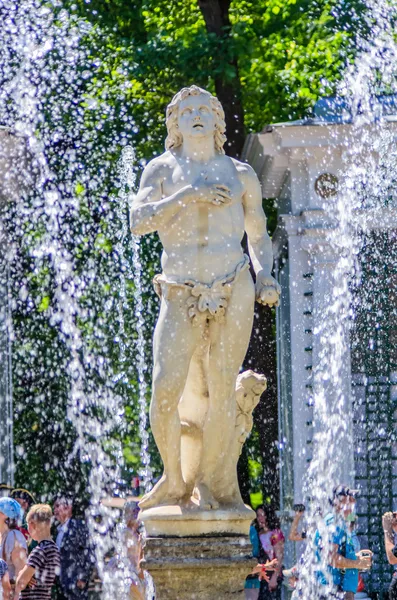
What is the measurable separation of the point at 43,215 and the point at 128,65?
2219mm

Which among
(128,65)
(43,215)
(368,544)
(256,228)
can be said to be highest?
(128,65)

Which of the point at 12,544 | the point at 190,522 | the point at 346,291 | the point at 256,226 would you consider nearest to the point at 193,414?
the point at 190,522

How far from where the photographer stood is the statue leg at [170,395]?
27.0 ft

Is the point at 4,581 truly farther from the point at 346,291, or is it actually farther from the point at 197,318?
the point at 346,291

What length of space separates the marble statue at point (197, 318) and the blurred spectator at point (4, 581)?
4.02ft

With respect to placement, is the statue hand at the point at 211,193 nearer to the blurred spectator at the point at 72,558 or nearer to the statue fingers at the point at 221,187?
the statue fingers at the point at 221,187

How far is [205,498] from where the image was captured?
26.9 ft

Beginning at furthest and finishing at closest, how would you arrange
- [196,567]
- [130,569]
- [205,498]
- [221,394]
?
[130,569] → [221,394] → [205,498] → [196,567]

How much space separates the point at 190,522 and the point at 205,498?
0.18m

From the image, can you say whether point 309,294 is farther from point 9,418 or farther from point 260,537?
point 9,418

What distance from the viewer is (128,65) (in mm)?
19484

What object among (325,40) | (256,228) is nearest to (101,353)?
(325,40)

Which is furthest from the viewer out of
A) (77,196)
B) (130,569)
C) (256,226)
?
(77,196)

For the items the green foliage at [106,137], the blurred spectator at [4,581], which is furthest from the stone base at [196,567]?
the green foliage at [106,137]
